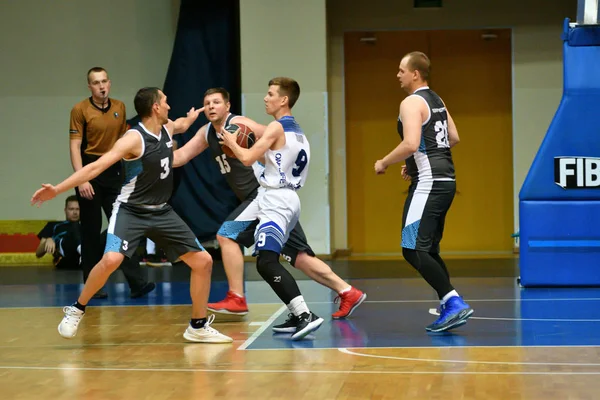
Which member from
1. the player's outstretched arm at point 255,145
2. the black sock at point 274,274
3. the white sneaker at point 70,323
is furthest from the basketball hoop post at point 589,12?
the white sneaker at point 70,323

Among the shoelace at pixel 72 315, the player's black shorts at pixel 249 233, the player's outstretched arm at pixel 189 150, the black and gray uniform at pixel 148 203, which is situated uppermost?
the player's outstretched arm at pixel 189 150

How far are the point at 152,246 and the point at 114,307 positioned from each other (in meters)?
3.53

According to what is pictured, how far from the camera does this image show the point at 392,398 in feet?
14.2

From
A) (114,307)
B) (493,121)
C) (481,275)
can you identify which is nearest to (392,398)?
(114,307)

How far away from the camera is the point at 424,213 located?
6105 mm

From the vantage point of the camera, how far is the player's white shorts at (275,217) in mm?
6023

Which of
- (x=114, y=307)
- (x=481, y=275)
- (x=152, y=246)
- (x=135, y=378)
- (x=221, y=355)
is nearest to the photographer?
(x=135, y=378)

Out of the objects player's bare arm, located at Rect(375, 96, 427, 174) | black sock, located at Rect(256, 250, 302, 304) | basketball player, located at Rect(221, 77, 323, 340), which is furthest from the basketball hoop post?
black sock, located at Rect(256, 250, 302, 304)

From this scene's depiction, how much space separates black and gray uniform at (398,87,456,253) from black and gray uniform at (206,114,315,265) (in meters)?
0.95

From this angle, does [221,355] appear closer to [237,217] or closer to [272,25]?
[237,217]

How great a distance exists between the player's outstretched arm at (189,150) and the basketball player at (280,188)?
0.84 meters

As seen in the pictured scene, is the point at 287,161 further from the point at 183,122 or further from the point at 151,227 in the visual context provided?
the point at 183,122

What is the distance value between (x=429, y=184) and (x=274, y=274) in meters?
1.16

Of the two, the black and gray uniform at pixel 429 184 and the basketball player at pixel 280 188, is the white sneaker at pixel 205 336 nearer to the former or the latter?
the basketball player at pixel 280 188
